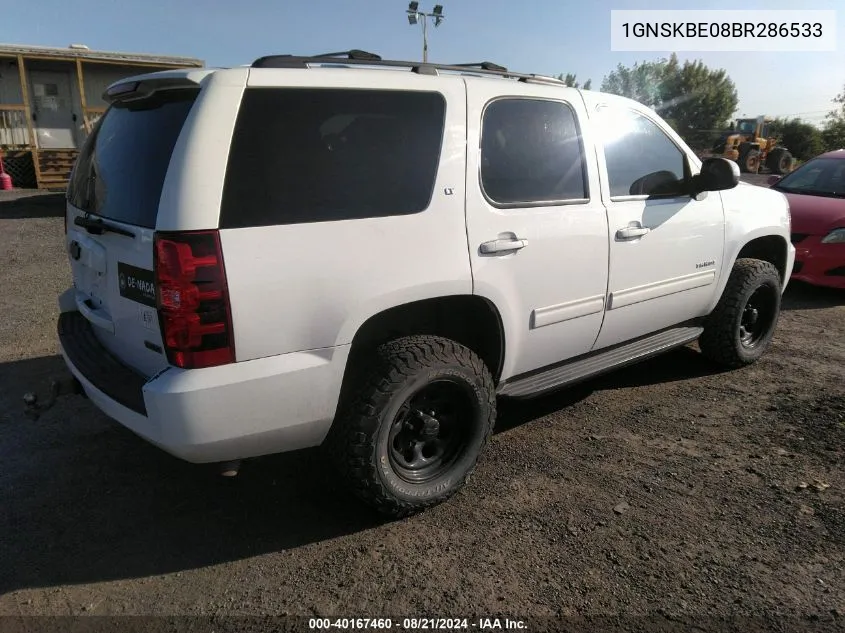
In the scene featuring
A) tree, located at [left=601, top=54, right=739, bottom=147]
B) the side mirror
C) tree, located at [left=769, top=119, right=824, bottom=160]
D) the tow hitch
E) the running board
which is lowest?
the running board

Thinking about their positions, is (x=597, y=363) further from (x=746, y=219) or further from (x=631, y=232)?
(x=746, y=219)

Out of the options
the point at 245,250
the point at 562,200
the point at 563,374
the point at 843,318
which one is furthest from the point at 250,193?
the point at 843,318

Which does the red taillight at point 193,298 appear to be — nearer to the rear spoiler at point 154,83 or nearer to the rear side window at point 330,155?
the rear side window at point 330,155

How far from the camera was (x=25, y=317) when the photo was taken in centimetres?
581

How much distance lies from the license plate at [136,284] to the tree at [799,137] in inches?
1808

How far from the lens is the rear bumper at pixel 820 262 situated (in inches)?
265

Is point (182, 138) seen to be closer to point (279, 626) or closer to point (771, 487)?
point (279, 626)

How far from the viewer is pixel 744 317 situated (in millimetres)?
4863

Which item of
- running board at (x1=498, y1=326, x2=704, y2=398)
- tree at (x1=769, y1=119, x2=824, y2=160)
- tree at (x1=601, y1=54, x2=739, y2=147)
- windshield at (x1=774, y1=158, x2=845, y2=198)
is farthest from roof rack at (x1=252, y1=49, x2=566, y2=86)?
tree at (x1=601, y1=54, x2=739, y2=147)

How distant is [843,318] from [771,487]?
12.8 ft

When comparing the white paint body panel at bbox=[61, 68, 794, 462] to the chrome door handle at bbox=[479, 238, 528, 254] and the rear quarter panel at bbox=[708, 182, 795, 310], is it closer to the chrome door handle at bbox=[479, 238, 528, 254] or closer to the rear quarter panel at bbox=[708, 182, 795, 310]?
the chrome door handle at bbox=[479, 238, 528, 254]

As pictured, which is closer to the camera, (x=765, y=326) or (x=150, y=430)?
(x=150, y=430)

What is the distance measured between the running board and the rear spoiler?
2.00 metres

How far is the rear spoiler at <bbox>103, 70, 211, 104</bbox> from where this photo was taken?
2.45 meters
